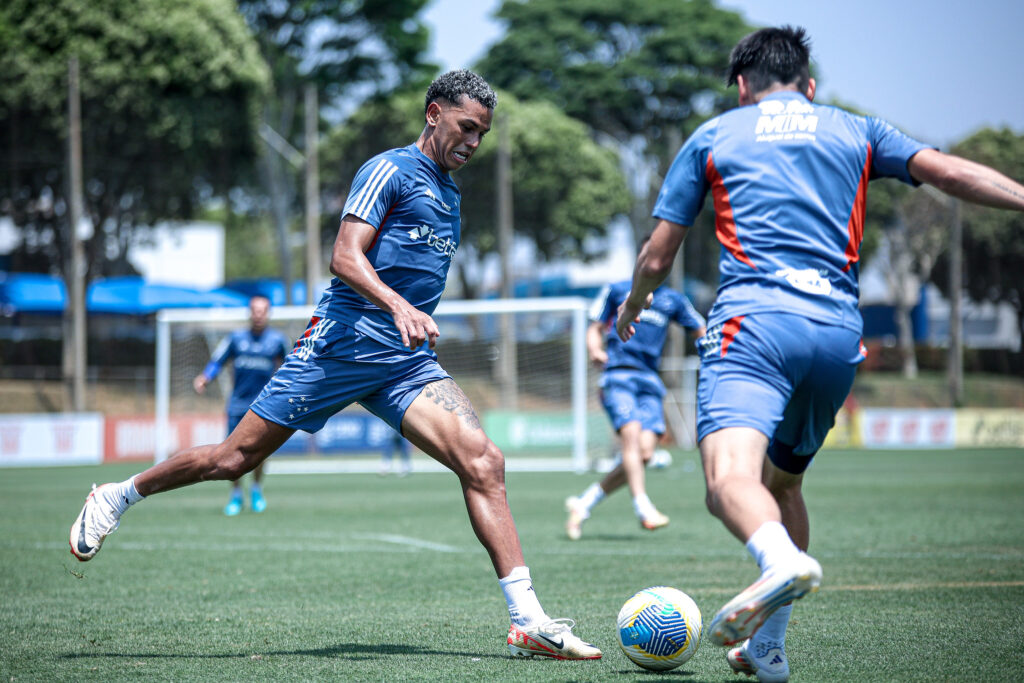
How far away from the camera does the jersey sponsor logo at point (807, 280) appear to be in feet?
11.4

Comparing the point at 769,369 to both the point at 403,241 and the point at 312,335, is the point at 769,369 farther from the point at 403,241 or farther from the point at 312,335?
the point at 312,335

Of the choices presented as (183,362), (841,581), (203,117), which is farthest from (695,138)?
(203,117)

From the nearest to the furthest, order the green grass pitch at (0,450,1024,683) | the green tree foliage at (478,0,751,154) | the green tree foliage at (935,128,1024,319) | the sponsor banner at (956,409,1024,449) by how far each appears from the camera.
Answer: the green grass pitch at (0,450,1024,683), the sponsor banner at (956,409,1024,449), the green tree foliage at (935,128,1024,319), the green tree foliage at (478,0,751,154)

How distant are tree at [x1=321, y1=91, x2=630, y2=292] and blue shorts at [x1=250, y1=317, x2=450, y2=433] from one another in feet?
115

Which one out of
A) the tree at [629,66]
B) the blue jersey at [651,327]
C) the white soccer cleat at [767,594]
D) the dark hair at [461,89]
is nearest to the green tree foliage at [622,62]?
the tree at [629,66]

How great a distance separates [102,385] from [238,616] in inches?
1173

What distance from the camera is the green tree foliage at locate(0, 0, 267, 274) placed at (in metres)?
31.9

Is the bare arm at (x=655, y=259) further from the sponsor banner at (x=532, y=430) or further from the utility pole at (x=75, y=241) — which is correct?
the utility pole at (x=75, y=241)

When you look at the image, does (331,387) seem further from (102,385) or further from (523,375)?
(102,385)

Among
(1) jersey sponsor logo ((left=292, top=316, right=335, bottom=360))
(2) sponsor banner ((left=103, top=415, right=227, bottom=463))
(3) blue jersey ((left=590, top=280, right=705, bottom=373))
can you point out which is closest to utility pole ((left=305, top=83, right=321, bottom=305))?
(2) sponsor banner ((left=103, top=415, right=227, bottom=463))

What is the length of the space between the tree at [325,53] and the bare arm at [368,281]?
33533 millimetres

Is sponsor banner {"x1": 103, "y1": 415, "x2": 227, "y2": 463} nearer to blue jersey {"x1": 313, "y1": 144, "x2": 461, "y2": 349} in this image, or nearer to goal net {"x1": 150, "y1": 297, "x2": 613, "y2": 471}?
goal net {"x1": 150, "y1": 297, "x2": 613, "y2": 471}

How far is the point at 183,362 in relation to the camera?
2384 cm

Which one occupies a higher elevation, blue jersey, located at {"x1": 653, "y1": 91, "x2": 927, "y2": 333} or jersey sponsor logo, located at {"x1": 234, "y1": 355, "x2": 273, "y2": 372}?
blue jersey, located at {"x1": 653, "y1": 91, "x2": 927, "y2": 333}
